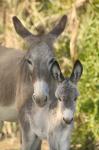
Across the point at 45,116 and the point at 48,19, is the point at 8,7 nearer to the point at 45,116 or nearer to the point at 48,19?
the point at 48,19

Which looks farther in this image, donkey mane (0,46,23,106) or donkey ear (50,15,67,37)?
donkey mane (0,46,23,106)

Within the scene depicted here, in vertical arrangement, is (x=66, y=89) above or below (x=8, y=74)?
below

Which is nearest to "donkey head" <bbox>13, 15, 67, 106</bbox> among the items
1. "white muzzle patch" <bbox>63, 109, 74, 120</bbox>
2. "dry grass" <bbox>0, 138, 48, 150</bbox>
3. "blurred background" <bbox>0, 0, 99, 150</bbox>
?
"white muzzle patch" <bbox>63, 109, 74, 120</bbox>

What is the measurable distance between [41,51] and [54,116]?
2.25 ft

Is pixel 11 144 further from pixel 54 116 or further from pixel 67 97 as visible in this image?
pixel 67 97

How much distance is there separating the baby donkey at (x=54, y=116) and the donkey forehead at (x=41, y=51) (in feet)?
0.30

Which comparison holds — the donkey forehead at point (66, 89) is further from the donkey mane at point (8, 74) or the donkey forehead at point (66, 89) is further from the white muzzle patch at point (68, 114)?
the donkey mane at point (8, 74)

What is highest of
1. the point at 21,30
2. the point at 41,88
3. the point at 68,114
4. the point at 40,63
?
the point at 21,30

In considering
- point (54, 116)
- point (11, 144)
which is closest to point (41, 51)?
point (54, 116)

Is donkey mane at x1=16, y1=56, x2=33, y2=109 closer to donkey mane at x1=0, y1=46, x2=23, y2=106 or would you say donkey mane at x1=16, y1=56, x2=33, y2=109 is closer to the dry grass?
donkey mane at x1=0, y1=46, x2=23, y2=106

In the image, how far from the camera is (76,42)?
872cm

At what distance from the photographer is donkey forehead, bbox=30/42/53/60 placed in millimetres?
6730

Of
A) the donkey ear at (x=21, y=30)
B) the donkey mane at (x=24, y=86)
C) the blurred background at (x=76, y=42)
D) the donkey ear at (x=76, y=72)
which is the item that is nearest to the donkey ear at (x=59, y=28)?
the donkey ear at (x=21, y=30)

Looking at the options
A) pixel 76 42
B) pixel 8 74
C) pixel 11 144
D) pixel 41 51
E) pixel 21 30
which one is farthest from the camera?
pixel 11 144
